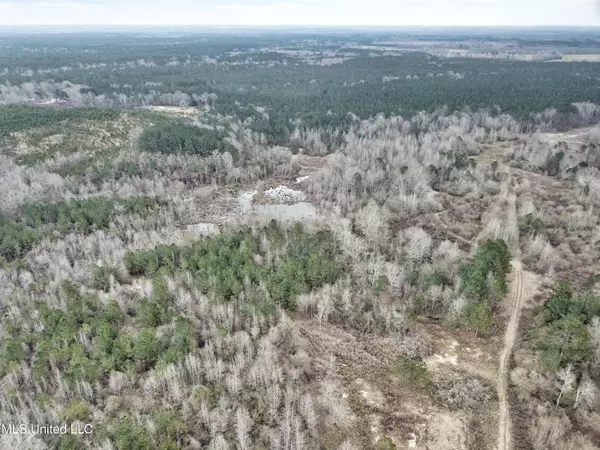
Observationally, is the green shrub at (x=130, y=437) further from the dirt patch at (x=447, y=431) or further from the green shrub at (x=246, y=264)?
the dirt patch at (x=447, y=431)

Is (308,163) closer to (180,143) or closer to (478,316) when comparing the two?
(180,143)

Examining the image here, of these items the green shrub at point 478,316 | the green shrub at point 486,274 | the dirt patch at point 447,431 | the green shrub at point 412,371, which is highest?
the green shrub at point 486,274

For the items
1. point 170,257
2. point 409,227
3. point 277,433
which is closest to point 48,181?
point 170,257

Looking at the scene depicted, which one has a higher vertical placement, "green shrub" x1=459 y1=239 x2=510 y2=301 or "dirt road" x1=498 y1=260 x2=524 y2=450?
"green shrub" x1=459 y1=239 x2=510 y2=301

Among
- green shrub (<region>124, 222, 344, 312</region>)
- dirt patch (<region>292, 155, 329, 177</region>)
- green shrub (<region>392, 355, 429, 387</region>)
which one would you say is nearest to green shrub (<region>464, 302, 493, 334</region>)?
green shrub (<region>392, 355, 429, 387</region>)

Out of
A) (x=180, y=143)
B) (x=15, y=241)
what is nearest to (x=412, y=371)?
(x=15, y=241)

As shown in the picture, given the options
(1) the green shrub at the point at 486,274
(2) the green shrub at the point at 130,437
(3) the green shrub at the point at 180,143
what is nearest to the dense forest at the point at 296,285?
(2) the green shrub at the point at 130,437

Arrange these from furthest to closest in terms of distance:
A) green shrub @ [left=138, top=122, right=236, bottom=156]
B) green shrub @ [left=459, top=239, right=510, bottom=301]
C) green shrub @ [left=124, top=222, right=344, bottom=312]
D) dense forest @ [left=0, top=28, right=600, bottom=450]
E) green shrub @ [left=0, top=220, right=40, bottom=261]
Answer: green shrub @ [left=138, top=122, right=236, bottom=156] < green shrub @ [left=0, top=220, right=40, bottom=261] < green shrub @ [left=124, top=222, right=344, bottom=312] < green shrub @ [left=459, top=239, right=510, bottom=301] < dense forest @ [left=0, top=28, right=600, bottom=450]

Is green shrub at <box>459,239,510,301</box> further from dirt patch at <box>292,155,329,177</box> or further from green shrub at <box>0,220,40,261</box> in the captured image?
green shrub at <box>0,220,40,261</box>

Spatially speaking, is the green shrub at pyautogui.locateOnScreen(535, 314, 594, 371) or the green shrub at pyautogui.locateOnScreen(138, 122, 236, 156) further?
the green shrub at pyautogui.locateOnScreen(138, 122, 236, 156)
